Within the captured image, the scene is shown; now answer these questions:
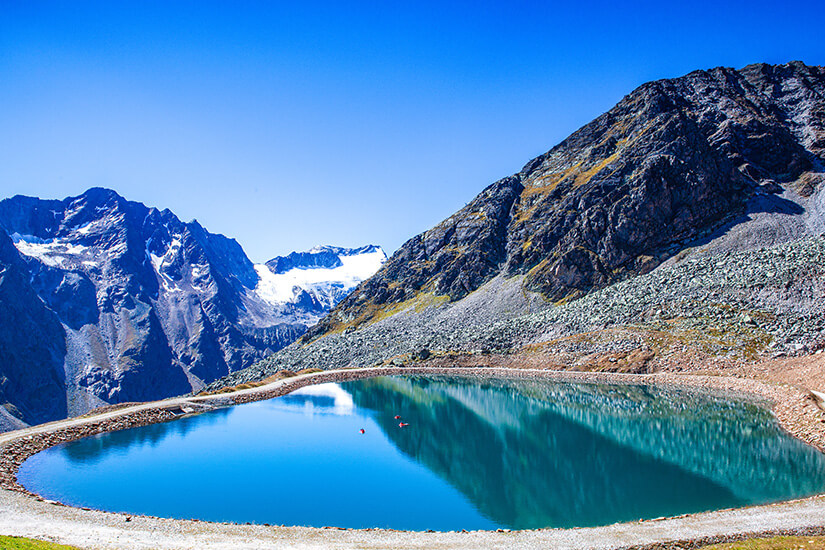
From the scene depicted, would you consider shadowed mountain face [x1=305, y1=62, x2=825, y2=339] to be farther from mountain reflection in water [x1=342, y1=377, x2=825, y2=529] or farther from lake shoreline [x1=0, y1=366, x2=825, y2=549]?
lake shoreline [x1=0, y1=366, x2=825, y2=549]

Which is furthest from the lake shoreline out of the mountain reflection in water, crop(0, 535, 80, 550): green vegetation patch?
crop(0, 535, 80, 550): green vegetation patch

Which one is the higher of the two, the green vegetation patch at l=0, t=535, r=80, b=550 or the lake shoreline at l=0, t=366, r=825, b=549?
the green vegetation patch at l=0, t=535, r=80, b=550

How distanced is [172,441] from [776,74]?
725ft

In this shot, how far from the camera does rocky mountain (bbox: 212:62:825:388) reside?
79.6 meters

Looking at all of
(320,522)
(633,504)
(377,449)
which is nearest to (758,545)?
(633,504)

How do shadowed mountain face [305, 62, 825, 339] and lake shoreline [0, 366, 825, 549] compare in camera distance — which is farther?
shadowed mountain face [305, 62, 825, 339]

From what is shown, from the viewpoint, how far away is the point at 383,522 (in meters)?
28.7

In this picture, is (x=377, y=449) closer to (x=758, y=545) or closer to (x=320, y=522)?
(x=320, y=522)

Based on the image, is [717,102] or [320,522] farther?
[717,102]

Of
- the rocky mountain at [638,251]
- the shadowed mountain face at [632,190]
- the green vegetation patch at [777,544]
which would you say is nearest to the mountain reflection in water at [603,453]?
the green vegetation patch at [777,544]

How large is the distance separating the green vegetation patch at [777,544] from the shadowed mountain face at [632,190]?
104 metres

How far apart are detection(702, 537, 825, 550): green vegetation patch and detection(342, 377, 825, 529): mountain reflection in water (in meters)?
6.94

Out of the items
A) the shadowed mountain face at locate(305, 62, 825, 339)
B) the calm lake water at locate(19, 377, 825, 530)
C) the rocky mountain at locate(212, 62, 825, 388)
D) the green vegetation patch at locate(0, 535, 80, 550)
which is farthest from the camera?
the shadowed mountain face at locate(305, 62, 825, 339)

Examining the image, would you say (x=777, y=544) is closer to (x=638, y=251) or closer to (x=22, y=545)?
(x=22, y=545)
